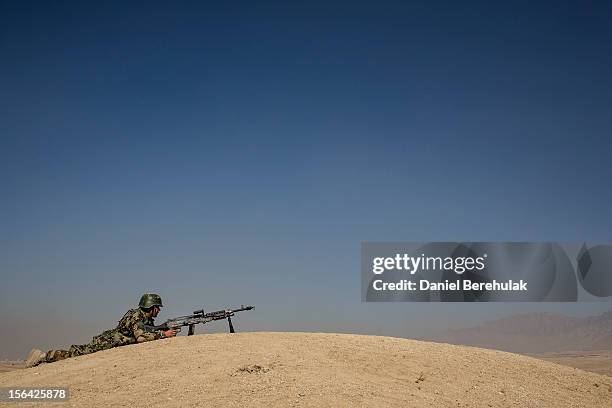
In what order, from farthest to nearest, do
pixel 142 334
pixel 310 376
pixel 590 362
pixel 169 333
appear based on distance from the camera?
pixel 590 362 < pixel 169 333 < pixel 142 334 < pixel 310 376

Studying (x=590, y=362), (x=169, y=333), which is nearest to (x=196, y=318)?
(x=169, y=333)

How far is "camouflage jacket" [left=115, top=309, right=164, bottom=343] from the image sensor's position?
679 inches

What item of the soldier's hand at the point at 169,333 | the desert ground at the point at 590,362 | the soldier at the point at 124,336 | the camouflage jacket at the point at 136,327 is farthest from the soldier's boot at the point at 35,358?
the desert ground at the point at 590,362

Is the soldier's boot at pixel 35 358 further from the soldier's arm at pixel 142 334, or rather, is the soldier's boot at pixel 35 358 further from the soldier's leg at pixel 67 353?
the soldier's arm at pixel 142 334

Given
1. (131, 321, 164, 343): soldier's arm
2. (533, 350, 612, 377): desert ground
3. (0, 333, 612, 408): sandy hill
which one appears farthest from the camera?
(533, 350, 612, 377): desert ground

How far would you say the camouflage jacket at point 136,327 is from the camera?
56.6 ft

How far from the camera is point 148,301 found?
58.5 feet

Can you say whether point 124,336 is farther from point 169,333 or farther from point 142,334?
point 169,333

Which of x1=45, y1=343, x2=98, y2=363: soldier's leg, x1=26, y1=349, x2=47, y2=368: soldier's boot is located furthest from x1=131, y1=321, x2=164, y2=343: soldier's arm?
x1=26, y1=349, x2=47, y2=368: soldier's boot

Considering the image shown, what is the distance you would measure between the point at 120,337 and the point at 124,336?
0.12 meters

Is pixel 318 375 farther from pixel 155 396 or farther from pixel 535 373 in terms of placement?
pixel 535 373

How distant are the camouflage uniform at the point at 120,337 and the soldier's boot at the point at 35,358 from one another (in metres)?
0.18

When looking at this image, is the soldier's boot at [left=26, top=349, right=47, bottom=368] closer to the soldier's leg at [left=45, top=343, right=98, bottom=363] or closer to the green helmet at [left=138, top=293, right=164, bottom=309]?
the soldier's leg at [left=45, top=343, right=98, bottom=363]

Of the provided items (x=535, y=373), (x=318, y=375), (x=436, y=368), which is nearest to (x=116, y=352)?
(x=318, y=375)
